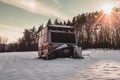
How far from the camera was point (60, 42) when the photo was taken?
67.0 ft

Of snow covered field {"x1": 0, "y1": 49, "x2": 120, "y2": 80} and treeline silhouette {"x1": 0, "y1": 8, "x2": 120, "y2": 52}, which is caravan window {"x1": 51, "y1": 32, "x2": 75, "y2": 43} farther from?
treeline silhouette {"x1": 0, "y1": 8, "x2": 120, "y2": 52}

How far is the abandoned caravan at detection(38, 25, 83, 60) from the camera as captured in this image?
2011 centimetres

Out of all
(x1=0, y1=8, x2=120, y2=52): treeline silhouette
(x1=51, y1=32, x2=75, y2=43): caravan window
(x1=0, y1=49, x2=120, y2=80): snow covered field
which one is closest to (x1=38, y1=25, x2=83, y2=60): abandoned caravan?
(x1=51, y1=32, x2=75, y2=43): caravan window

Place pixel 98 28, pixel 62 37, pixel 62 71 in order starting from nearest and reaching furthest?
pixel 62 71, pixel 62 37, pixel 98 28

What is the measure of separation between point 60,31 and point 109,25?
55.6m

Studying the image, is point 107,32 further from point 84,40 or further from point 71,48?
point 71,48

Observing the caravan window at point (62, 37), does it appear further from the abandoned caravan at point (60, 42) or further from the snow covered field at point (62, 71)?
the snow covered field at point (62, 71)

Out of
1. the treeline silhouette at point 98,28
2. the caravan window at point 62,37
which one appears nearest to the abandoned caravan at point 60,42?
the caravan window at point 62,37

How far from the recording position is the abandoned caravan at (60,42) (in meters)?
20.1

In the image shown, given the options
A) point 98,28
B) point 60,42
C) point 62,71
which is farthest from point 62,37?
point 98,28

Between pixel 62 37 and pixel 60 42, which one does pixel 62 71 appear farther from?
pixel 62 37

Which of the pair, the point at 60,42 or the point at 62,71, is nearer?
the point at 62,71

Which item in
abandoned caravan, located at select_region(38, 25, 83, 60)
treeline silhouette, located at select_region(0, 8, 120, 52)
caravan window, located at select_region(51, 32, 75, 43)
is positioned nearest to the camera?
abandoned caravan, located at select_region(38, 25, 83, 60)

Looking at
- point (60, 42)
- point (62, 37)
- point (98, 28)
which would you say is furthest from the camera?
point (98, 28)
